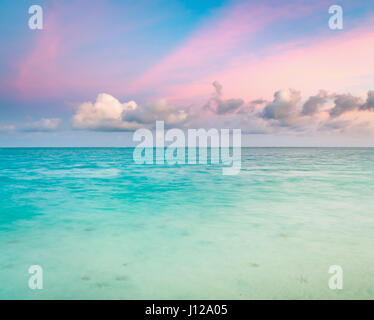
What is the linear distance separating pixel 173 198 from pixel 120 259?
687 centimetres

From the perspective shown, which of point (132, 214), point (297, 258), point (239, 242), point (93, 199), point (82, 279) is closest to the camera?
point (82, 279)

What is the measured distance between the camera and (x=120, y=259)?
5238mm

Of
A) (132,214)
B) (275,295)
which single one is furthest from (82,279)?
(132,214)

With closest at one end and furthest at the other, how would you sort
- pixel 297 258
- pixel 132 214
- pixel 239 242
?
pixel 297 258 → pixel 239 242 → pixel 132 214

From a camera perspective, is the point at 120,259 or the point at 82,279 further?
the point at 120,259

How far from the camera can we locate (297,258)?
17.1ft
